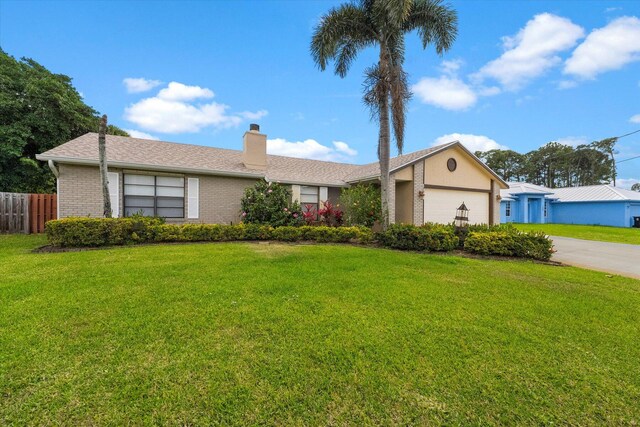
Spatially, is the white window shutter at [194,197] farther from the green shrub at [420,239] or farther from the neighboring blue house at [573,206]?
the neighboring blue house at [573,206]

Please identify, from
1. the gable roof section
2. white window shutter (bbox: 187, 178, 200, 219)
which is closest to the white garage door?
the gable roof section

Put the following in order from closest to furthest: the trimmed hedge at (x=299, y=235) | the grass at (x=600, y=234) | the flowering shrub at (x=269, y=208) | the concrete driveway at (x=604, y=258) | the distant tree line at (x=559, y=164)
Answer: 1. the concrete driveway at (x=604, y=258)
2. the trimmed hedge at (x=299, y=235)
3. the flowering shrub at (x=269, y=208)
4. the grass at (x=600, y=234)
5. the distant tree line at (x=559, y=164)

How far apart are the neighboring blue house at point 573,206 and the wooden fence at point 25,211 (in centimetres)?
3397

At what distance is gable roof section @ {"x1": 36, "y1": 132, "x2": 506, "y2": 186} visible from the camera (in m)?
10.3

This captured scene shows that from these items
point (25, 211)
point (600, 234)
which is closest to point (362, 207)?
point (25, 211)

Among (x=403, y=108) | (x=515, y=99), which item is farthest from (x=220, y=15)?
(x=515, y=99)

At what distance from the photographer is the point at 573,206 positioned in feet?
98.1

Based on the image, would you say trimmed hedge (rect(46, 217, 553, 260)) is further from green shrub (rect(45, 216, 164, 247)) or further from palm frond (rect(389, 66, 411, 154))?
palm frond (rect(389, 66, 411, 154))

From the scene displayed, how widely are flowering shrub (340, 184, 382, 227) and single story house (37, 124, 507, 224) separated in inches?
55.8

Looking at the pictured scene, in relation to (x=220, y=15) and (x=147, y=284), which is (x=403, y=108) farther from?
(x=147, y=284)

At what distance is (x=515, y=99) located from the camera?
1505cm

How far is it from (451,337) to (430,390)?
101cm

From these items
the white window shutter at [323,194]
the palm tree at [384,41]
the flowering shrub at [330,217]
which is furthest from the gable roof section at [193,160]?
the palm tree at [384,41]

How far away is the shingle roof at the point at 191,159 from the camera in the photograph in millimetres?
10367
